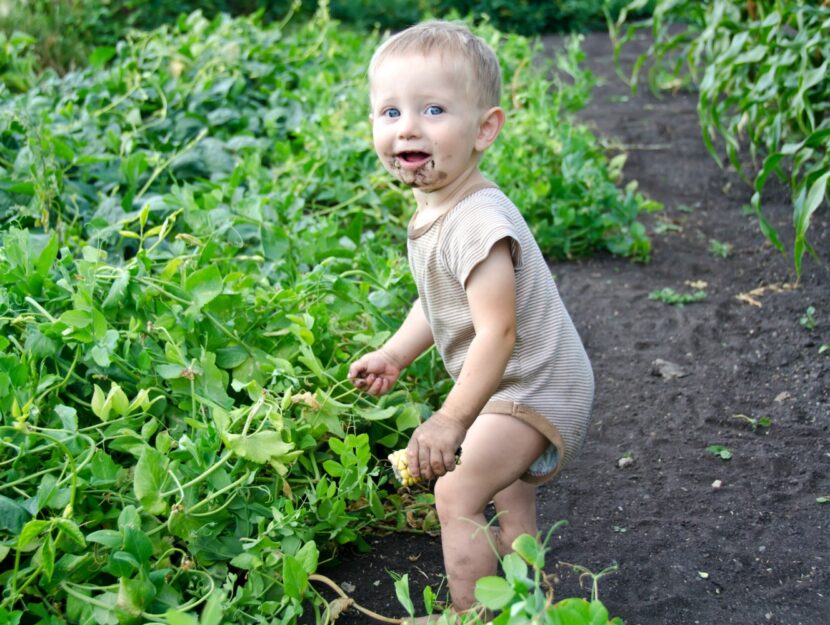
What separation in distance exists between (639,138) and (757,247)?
173 cm

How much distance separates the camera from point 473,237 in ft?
6.33

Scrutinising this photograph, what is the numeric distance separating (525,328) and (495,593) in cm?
75

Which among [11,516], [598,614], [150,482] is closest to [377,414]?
[150,482]

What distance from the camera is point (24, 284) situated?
2.35 meters

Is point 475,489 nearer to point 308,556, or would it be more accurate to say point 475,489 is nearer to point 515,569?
point 308,556

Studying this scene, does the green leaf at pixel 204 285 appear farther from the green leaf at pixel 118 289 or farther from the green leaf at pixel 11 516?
the green leaf at pixel 11 516

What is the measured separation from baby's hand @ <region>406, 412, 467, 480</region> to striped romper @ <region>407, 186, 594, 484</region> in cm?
21

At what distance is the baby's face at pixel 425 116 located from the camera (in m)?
1.96

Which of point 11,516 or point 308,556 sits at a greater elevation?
point 11,516

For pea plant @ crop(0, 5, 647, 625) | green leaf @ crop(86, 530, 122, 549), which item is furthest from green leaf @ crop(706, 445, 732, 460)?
green leaf @ crop(86, 530, 122, 549)

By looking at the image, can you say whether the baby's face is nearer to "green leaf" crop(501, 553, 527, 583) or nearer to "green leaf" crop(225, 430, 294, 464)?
"green leaf" crop(225, 430, 294, 464)

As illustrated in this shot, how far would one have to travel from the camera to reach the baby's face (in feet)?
6.43

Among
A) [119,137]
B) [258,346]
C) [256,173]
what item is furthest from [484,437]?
[119,137]

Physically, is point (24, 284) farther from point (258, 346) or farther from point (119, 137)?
point (119, 137)
